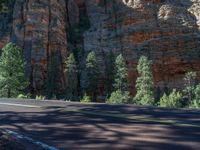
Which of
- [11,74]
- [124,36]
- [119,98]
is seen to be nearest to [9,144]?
[11,74]

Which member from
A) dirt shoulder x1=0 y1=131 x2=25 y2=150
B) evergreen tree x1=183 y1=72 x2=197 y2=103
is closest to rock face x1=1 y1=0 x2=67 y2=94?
evergreen tree x1=183 y1=72 x2=197 y2=103

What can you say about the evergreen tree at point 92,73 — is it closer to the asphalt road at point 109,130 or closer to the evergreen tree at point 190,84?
the evergreen tree at point 190,84

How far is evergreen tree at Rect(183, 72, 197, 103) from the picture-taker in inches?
2237

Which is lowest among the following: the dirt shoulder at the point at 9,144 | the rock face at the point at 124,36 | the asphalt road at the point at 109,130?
the dirt shoulder at the point at 9,144

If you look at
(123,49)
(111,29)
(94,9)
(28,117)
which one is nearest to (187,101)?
(123,49)

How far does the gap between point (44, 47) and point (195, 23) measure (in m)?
29.1

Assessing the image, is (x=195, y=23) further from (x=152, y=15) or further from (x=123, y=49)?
(x=123, y=49)

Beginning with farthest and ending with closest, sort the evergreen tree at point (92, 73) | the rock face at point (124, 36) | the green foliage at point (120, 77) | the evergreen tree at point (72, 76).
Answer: the rock face at point (124, 36), the evergreen tree at point (72, 76), the evergreen tree at point (92, 73), the green foliage at point (120, 77)

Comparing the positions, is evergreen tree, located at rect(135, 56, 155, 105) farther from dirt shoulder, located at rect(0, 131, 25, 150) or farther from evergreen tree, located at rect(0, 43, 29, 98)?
dirt shoulder, located at rect(0, 131, 25, 150)

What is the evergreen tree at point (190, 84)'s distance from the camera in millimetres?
56816

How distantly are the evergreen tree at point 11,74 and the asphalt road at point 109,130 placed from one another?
34.5m

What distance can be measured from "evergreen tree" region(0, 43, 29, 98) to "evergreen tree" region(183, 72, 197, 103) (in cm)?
2580

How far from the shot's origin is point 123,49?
70.4 m

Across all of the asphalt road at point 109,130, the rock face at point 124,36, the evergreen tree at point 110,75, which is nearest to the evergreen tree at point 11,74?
the rock face at point 124,36
